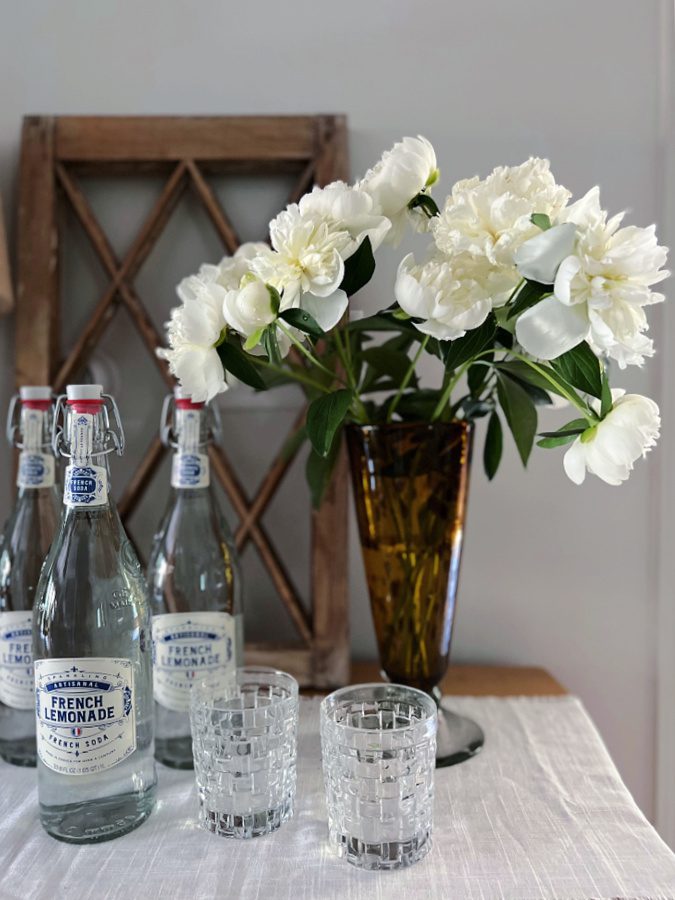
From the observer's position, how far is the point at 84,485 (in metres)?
0.55

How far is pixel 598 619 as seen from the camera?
0.92m

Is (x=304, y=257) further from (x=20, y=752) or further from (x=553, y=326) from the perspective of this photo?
(x=20, y=752)

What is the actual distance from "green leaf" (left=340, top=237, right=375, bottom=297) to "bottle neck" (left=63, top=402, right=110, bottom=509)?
0.65ft

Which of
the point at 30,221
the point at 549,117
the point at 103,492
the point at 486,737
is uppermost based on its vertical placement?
the point at 549,117

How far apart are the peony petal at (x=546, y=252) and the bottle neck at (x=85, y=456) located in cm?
31

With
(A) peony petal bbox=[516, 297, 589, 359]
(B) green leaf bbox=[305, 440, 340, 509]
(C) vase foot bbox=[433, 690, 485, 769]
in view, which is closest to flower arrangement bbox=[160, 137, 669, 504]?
(A) peony petal bbox=[516, 297, 589, 359]

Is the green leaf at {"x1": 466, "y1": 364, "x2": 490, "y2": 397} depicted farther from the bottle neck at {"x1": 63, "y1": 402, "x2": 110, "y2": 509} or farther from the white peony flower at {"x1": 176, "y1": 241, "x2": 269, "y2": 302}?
the bottle neck at {"x1": 63, "y1": 402, "x2": 110, "y2": 509}

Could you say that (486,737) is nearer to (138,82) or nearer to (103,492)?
(103,492)

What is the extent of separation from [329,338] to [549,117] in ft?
1.44

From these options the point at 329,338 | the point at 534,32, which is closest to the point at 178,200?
the point at 329,338

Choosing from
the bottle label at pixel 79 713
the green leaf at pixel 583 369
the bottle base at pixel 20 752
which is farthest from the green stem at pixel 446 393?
the bottle base at pixel 20 752

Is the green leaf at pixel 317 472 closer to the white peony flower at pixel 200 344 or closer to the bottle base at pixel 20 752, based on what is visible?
the white peony flower at pixel 200 344

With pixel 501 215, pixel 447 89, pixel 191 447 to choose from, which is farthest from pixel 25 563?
pixel 447 89

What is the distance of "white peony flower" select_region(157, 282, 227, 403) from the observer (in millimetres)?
559
